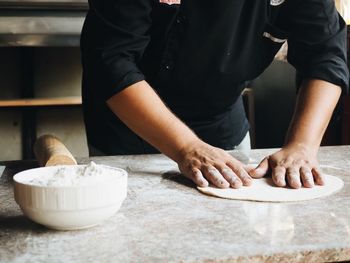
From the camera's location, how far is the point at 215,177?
113 cm

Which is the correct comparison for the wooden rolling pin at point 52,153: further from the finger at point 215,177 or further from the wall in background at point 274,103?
the wall in background at point 274,103

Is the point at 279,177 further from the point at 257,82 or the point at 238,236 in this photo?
the point at 257,82

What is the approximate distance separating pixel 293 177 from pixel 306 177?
0.03 meters

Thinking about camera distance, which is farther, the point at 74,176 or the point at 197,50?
the point at 197,50

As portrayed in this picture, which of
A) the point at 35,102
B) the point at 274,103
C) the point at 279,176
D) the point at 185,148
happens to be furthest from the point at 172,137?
the point at 274,103

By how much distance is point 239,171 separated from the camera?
1161 millimetres

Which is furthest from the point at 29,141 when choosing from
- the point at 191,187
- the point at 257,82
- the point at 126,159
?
the point at 191,187

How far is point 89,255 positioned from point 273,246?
0.27m

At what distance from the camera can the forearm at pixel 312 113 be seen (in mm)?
1371

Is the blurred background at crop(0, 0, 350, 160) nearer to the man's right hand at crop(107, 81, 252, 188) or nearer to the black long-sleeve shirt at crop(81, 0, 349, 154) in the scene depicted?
the black long-sleeve shirt at crop(81, 0, 349, 154)

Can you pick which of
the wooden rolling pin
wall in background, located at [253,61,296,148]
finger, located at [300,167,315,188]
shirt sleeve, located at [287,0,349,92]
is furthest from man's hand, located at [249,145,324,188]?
wall in background, located at [253,61,296,148]

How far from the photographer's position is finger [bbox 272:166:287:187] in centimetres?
115

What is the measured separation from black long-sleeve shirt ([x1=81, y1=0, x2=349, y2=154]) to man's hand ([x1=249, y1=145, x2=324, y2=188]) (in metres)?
0.32

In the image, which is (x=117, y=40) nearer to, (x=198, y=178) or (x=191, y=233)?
(x=198, y=178)
